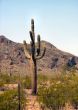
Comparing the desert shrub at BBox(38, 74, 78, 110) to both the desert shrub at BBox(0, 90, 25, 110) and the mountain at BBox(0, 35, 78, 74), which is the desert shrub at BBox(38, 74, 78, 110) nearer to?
the desert shrub at BBox(0, 90, 25, 110)

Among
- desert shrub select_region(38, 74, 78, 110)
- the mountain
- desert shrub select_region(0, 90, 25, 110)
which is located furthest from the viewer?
the mountain

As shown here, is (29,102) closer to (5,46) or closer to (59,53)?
(5,46)

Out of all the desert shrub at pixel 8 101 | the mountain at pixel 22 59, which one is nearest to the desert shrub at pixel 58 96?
the desert shrub at pixel 8 101

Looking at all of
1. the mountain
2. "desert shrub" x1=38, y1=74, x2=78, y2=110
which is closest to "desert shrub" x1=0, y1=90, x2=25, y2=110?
"desert shrub" x1=38, y1=74, x2=78, y2=110

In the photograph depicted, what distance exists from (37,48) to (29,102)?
16.5 feet

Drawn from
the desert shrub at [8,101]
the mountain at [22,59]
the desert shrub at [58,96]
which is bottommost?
the mountain at [22,59]

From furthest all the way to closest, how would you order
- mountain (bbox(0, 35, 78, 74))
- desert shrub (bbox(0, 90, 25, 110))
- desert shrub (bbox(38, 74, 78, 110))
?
mountain (bbox(0, 35, 78, 74))
desert shrub (bbox(38, 74, 78, 110))
desert shrub (bbox(0, 90, 25, 110))

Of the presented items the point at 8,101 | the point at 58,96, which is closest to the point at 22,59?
the point at 58,96

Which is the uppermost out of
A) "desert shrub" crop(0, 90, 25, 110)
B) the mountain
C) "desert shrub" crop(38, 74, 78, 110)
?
"desert shrub" crop(0, 90, 25, 110)

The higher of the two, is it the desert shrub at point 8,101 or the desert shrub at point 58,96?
the desert shrub at point 8,101

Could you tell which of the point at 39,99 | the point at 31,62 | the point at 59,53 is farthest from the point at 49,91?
the point at 59,53

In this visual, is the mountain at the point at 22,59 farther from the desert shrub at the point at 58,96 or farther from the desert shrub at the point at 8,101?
the desert shrub at the point at 8,101

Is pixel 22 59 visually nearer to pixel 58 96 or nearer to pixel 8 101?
pixel 58 96

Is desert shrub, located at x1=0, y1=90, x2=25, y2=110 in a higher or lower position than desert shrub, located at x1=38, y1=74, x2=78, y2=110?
higher
